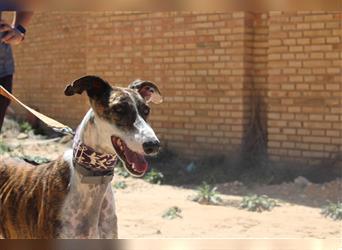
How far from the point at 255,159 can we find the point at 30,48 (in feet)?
19.5

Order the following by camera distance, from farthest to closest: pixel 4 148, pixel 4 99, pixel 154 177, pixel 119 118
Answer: pixel 4 148 → pixel 154 177 → pixel 4 99 → pixel 119 118

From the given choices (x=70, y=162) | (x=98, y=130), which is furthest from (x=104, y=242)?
(x=70, y=162)

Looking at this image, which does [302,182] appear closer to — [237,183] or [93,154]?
[237,183]

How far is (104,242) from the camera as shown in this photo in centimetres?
118

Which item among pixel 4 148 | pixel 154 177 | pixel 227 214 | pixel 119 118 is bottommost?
pixel 227 214

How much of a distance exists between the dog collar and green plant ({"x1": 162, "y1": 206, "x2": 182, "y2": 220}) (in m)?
3.07

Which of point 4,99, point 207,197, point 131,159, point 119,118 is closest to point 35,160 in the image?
point 207,197

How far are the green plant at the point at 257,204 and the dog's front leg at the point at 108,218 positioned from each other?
3.29 metres

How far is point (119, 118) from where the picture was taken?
8.11 ft

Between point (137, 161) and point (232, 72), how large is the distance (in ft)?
17.4

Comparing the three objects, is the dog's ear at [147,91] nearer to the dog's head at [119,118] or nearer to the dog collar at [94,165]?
the dog's head at [119,118]

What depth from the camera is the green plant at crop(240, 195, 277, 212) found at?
5.79 metres

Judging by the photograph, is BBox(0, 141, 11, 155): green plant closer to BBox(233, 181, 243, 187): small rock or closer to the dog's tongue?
BBox(233, 181, 243, 187): small rock

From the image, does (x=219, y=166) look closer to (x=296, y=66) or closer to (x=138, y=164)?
(x=296, y=66)
